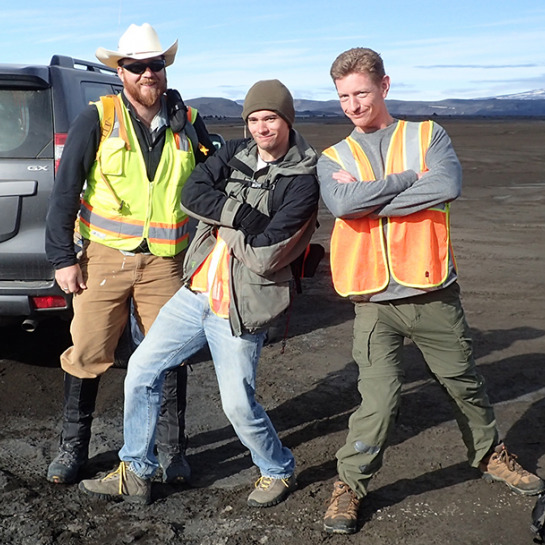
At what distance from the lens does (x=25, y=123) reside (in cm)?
543

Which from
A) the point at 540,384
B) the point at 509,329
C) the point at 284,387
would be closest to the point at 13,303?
the point at 284,387

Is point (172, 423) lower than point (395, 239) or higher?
lower

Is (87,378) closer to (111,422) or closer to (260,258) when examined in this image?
(111,422)

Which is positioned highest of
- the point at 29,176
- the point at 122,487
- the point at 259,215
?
the point at 259,215

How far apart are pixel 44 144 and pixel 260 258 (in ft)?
7.97

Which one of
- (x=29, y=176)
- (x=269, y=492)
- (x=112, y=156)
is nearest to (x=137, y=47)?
(x=112, y=156)

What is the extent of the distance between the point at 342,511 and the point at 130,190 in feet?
6.11

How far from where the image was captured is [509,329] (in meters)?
7.18

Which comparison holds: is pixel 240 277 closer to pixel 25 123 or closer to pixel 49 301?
pixel 49 301

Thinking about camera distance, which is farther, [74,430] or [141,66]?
[74,430]

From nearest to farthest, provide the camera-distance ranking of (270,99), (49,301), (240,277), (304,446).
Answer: (270,99)
(240,277)
(304,446)
(49,301)

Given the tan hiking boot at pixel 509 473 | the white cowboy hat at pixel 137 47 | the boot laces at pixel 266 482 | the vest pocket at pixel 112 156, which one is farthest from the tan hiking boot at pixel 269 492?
the white cowboy hat at pixel 137 47

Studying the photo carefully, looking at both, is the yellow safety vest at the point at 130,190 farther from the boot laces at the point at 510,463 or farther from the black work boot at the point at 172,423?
the boot laces at the point at 510,463

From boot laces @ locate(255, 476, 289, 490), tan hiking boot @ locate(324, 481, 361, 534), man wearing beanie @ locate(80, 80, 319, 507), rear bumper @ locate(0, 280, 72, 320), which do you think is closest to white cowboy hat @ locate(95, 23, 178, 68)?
man wearing beanie @ locate(80, 80, 319, 507)
